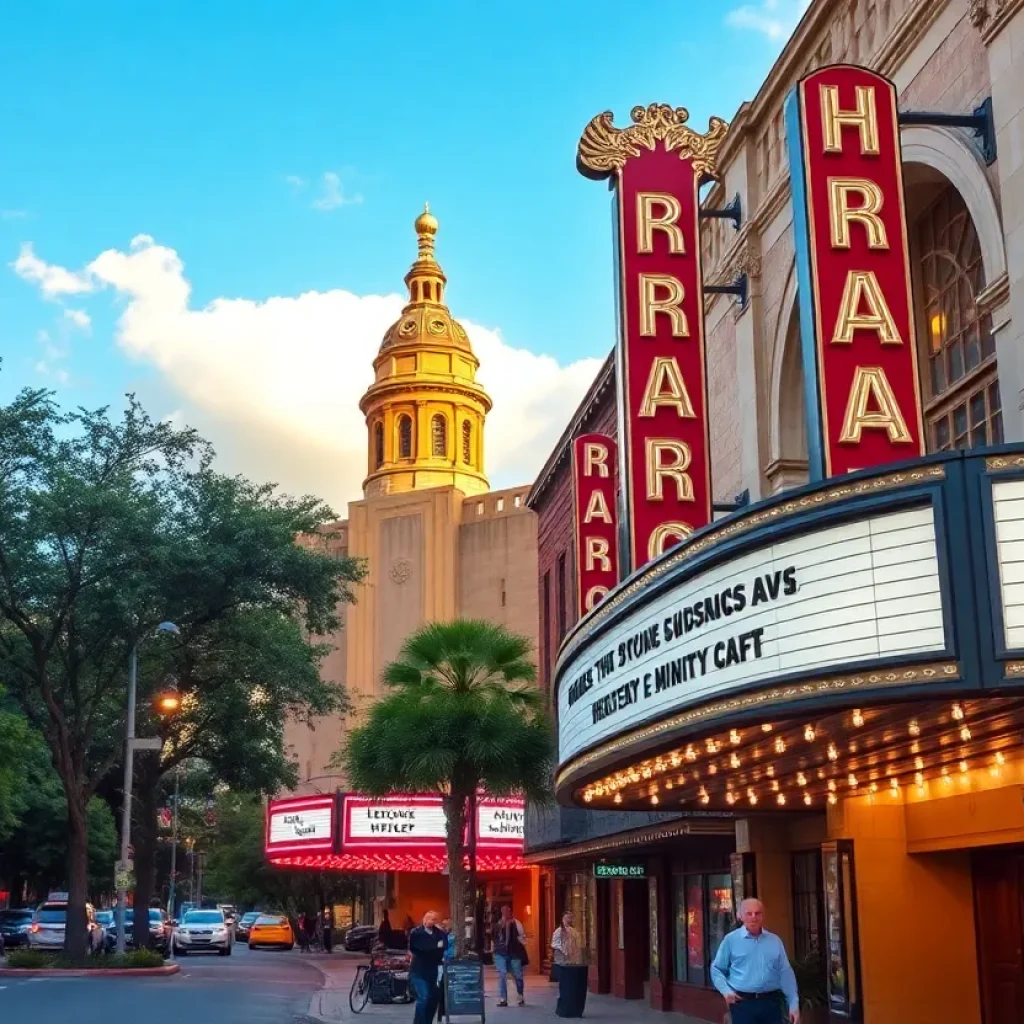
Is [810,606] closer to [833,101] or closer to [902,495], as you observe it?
[902,495]

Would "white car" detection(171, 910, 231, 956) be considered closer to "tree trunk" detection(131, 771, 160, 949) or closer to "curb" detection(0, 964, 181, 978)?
"tree trunk" detection(131, 771, 160, 949)

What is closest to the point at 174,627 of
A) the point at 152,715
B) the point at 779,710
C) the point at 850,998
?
the point at 152,715

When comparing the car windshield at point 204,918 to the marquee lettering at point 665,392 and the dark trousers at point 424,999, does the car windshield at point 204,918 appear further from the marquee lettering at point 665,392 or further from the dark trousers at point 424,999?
the marquee lettering at point 665,392

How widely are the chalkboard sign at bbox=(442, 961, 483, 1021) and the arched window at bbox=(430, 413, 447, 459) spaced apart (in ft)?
184

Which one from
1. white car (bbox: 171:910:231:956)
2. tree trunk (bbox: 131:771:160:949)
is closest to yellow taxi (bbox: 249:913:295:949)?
white car (bbox: 171:910:231:956)

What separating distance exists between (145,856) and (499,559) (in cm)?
2760

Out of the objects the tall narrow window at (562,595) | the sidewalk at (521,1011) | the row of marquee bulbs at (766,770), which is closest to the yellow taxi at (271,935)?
the sidewalk at (521,1011)

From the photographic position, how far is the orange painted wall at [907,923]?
1577 centimetres

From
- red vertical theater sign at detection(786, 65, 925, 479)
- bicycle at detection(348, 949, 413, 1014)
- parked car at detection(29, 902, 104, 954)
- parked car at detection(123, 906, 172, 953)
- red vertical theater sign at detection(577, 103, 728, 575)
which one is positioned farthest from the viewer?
parked car at detection(123, 906, 172, 953)

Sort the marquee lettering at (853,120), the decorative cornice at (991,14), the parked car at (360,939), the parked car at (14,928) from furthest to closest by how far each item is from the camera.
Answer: the parked car at (360,939) < the parked car at (14,928) < the marquee lettering at (853,120) < the decorative cornice at (991,14)

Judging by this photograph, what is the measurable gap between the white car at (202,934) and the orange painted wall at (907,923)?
37048mm

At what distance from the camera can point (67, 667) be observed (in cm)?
3762

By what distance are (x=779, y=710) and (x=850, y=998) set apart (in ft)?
24.1

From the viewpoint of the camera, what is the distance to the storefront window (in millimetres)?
22062
